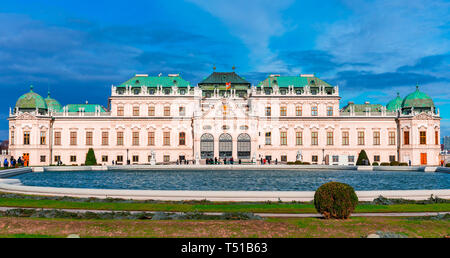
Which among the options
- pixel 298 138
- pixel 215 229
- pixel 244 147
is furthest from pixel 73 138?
pixel 215 229

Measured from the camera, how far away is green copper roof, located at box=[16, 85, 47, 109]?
7912 cm

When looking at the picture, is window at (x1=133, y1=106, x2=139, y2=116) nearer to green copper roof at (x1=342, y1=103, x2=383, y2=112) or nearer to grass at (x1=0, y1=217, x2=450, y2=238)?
green copper roof at (x1=342, y1=103, x2=383, y2=112)

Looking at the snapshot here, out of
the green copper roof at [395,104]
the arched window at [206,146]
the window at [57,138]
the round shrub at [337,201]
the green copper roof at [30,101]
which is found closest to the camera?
the round shrub at [337,201]

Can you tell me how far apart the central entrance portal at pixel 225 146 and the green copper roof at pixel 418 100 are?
115 ft

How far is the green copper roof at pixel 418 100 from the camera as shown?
8100 cm

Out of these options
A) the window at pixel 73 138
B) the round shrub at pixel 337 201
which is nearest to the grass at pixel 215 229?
the round shrub at pixel 337 201

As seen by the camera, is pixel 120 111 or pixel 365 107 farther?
pixel 365 107

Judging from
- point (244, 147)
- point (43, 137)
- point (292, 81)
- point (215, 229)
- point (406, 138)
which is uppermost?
point (292, 81)

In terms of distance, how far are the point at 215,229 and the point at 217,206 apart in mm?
7496

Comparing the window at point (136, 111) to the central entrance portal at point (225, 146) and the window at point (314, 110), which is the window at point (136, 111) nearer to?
the central entrance portal at point (225, 146)

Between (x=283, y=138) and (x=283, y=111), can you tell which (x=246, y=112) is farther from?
(x=283, y=138)

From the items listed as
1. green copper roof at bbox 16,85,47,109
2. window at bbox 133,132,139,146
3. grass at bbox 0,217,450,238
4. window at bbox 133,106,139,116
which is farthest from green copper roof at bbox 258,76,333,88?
grass at bbox 0,217,450,238

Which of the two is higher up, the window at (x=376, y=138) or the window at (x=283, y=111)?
the window at (x=283, y=111)

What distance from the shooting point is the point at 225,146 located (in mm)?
78938
